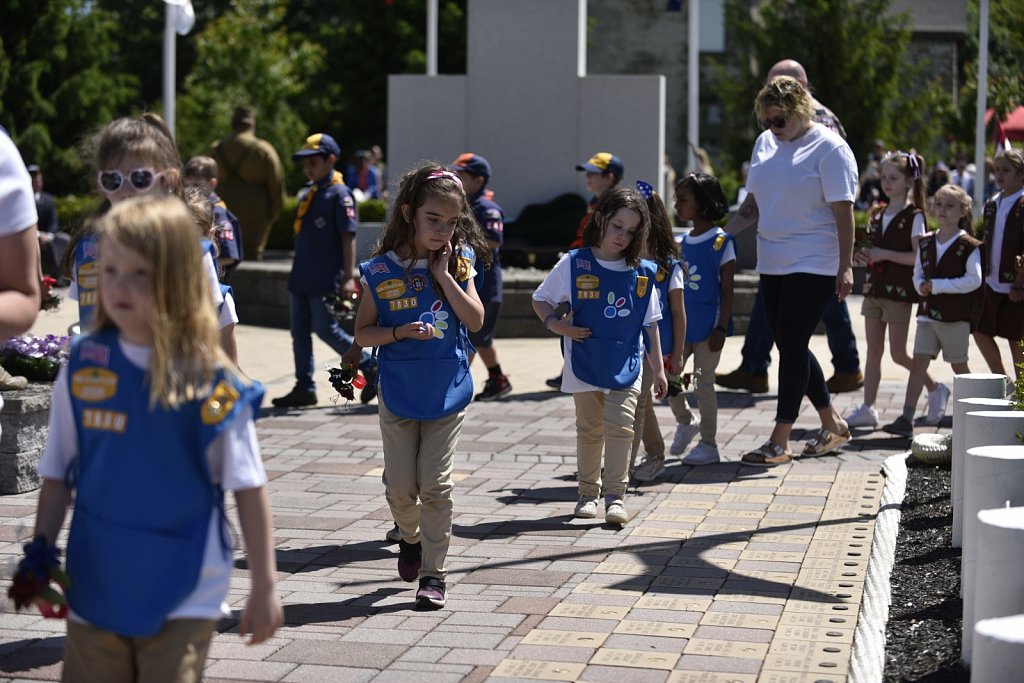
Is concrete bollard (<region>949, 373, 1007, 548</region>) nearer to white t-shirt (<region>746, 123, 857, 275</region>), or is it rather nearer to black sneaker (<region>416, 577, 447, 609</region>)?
white t-shirt (<region>746, 123, 857, 275</region>)

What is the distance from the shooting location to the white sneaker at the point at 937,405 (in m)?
9.27

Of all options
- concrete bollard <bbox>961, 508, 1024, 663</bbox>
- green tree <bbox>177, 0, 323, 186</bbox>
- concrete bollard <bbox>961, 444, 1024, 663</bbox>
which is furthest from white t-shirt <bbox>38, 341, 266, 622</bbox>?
green tree <bbox>177, 0, 323, 186</bbox>

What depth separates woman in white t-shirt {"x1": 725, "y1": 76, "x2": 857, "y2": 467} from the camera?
764cm

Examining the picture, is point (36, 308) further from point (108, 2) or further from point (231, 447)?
point (108, 2)

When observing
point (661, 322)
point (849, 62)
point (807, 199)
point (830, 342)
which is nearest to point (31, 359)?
point (661, 322)

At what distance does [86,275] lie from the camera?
448cm

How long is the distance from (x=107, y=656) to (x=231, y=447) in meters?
0.49

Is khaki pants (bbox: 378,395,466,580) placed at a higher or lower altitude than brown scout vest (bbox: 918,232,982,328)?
lower

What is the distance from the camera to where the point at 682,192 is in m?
7.95

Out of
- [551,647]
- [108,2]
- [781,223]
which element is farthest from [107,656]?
[108,2]

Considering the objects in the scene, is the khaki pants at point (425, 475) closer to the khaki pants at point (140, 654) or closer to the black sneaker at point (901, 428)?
the khaki pants at point (140, 654)

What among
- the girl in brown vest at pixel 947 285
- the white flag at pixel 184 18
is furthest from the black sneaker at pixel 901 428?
the white flag at pixel 184 18

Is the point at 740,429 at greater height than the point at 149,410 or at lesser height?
lesser

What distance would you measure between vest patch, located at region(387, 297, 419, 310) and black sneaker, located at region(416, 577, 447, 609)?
94 centimetres
